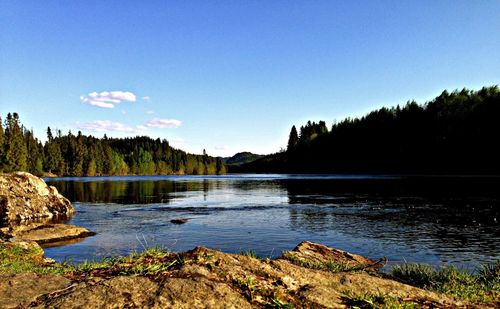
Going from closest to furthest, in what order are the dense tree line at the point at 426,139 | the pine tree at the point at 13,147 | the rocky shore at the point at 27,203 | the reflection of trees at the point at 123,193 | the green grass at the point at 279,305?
the green grass at the point at 279,305, the rocky shore at the point at 27,203, the reflection of trees at the point at 123,193, the dense tree line at the point at 426,139, the pine tree at the point at 13,147

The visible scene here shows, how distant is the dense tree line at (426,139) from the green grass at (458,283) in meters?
100

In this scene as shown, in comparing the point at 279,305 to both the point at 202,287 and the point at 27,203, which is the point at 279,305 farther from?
the point at 27,203

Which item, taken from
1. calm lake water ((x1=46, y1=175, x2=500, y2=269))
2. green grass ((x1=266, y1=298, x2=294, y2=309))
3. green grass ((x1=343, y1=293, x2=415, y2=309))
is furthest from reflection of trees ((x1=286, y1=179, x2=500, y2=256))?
green grass ((x1=266, y1=298, x2=294, y2=309))

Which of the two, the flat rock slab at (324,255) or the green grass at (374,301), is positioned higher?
the green grass at (374,301)

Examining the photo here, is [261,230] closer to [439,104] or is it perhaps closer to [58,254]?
[58,254]

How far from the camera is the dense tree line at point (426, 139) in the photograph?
10297 centimetres

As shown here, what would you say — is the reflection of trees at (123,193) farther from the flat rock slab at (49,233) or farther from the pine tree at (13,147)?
the pine tree at (13,147)

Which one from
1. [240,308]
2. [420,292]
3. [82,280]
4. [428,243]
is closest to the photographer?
[240,308]

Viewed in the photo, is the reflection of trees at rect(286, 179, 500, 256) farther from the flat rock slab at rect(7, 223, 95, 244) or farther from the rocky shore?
the rocky shore

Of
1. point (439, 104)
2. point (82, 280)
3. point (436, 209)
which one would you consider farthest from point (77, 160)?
point (82, 280)

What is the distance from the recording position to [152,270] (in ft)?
21.8

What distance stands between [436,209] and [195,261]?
35200mm

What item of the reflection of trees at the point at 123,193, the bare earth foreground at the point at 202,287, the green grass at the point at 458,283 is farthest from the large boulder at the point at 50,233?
the reflection of trees at the point at 123,193

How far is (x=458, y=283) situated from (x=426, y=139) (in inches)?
4982
